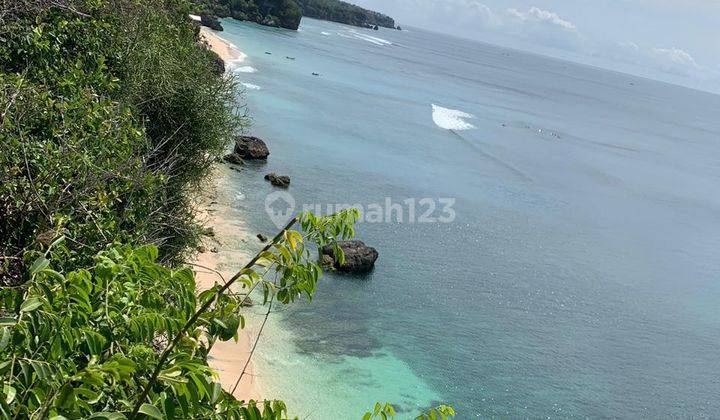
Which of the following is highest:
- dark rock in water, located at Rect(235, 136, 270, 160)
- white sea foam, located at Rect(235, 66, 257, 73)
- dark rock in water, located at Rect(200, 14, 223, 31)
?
dark rock in water, located at Rect(200, 14, 223, 31)

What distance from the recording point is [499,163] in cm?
5328

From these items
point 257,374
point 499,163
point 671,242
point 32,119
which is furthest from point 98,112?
point 499,163

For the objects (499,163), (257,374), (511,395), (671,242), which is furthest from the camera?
(499,163)

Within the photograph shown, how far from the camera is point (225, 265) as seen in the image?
21.4 m

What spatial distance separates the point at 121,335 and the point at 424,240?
86.4 feet

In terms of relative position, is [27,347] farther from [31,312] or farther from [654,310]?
[654,310]

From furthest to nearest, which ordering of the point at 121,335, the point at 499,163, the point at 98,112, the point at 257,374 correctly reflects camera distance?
the point at 499,163 < the point at 257,374 < the point at 98,112 < the point at 121,335

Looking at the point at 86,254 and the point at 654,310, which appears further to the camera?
the point at 654,310

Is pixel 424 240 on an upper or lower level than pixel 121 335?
lower

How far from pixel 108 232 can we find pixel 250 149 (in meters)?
26.3

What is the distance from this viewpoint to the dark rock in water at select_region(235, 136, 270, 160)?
35656 mm

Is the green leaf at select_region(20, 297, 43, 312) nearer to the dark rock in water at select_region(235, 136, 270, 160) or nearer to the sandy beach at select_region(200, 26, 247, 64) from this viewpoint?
the dark rock in water at select_region(235, 136, 270, 160)

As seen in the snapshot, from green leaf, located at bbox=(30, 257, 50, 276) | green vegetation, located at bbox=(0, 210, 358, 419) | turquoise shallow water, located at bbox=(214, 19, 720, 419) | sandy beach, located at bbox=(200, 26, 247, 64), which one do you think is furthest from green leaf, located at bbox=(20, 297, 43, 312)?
sandy beach, located at bbox=(200, 26, 247, 64)

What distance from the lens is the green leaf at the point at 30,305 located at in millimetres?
3498
